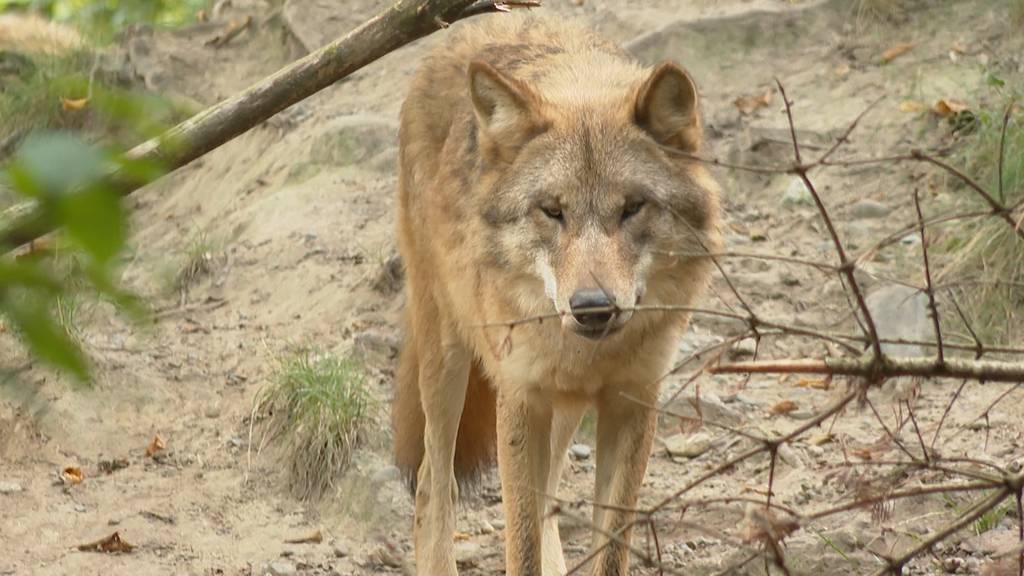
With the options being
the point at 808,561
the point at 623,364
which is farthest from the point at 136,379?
the point at 808,561

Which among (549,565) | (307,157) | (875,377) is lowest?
(549,565)

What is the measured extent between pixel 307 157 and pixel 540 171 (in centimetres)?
432

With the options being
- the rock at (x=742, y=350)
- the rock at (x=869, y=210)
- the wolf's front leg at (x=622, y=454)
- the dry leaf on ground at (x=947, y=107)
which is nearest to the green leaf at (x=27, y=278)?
the wolf's front leg at (x=622, y=454)

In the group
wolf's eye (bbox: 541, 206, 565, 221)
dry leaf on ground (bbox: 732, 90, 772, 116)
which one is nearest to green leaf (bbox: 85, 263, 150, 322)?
wolf's eye (bbox: 541, 206, 565, 221)

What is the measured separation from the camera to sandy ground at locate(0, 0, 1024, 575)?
18.2ft

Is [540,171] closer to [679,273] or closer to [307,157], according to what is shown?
[679,273]

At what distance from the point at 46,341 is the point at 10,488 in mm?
5548

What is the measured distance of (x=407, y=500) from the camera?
596 cm

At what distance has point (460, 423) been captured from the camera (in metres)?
5.71

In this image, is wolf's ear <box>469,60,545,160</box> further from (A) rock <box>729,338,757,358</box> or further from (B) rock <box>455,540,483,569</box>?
(A) rock <box>729,338,757,358</box>

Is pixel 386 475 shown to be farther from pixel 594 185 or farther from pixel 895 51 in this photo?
pixel 895 51

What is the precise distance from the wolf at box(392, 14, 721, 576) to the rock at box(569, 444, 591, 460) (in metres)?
0.89

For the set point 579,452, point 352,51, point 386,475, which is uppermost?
point 352,51

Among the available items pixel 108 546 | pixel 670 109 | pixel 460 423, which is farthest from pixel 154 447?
pixel 670 109
